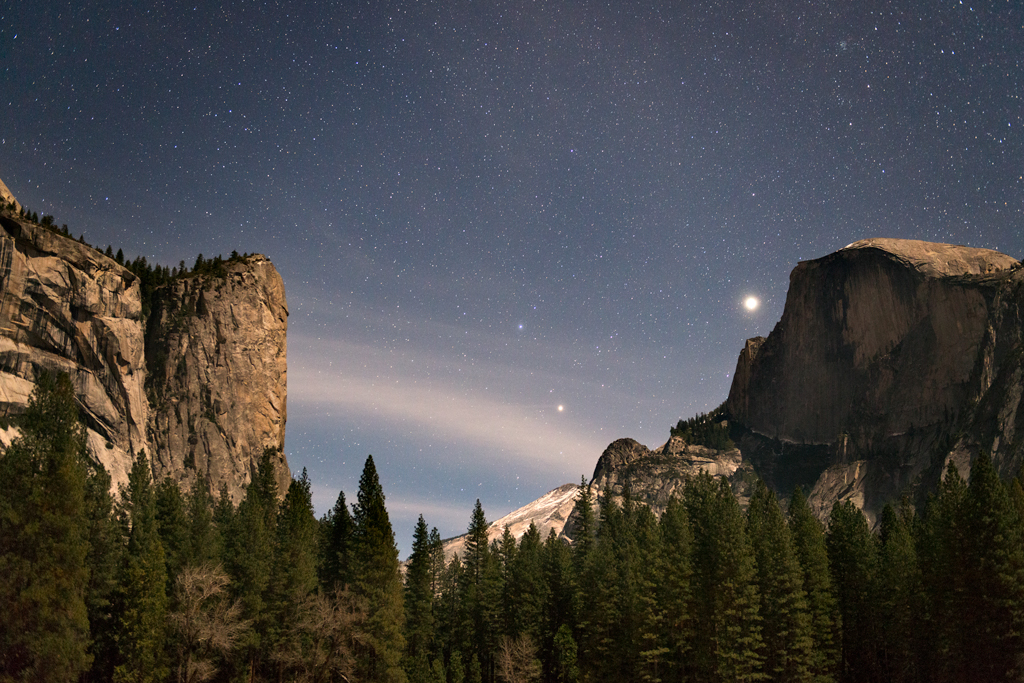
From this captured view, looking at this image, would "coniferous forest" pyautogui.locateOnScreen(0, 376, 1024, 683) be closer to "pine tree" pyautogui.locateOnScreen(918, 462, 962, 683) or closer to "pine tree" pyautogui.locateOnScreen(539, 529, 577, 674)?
"pine tree" pyautogui.locateOnScreen(918, 462, 962, 683)

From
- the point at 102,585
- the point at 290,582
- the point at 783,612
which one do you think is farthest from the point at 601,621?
the point at 102,585

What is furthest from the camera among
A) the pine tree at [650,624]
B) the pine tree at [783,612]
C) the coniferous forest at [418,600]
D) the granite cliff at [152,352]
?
the granite cliff at [152,352]

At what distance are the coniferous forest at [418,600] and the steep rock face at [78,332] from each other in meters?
43.9

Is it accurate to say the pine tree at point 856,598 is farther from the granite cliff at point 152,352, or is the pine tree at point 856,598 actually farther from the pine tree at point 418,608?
the granite cliff at point 152,352

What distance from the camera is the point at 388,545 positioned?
51.8 m

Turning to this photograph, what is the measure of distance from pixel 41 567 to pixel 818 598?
4544 cm

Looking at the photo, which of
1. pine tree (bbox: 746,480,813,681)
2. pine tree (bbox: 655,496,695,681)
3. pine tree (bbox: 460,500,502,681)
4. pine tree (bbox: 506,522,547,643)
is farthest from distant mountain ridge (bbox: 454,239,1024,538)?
pine tree (bbox: 746,480,813,681)

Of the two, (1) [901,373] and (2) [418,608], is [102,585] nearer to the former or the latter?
(2) [418,608]

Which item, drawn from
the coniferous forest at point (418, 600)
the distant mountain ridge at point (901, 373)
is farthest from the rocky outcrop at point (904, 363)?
the coniferous forest at point (418, 600)

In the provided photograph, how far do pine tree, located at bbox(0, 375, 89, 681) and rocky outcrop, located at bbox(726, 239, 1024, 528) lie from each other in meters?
127

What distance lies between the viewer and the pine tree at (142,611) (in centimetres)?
4375

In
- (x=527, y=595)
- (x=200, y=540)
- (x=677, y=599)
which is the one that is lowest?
(x=527, y=595)

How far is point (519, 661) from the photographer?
5988 cm

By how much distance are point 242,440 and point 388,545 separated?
79.3 m
